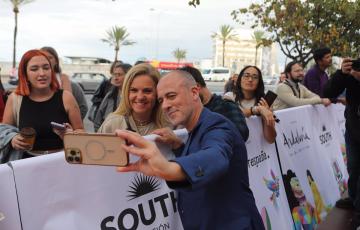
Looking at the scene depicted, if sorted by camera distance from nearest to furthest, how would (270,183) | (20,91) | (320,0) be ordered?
(20,91) → (270,183) → (320,0)

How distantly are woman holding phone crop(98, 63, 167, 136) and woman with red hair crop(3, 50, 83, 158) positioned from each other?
0.40 metres

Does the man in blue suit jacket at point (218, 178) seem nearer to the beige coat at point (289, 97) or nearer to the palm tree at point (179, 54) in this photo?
the beige coat at point (289, 97)

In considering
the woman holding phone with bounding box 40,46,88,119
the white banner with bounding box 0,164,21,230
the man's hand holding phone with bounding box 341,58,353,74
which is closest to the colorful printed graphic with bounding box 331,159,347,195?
the man's hand holding phone with bounding box 341,58,353,74

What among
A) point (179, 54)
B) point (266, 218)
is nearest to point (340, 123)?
point (266, 218)

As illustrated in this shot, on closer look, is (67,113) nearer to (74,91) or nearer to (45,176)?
(45,176)

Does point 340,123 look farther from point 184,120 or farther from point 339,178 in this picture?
point 184,120

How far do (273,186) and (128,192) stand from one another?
186 centimetres

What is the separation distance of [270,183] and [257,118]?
0.57m

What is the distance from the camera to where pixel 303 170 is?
446 cm

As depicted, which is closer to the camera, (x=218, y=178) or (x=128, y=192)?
(x=218, y=178)

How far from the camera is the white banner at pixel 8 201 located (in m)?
1.73

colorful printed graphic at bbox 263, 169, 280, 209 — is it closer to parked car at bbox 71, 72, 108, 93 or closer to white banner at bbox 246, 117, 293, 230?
white banner at bbox 246, 117, 293, 230

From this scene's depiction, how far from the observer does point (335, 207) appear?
16.5 ft

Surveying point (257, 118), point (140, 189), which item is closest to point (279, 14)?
point (257, 118)
